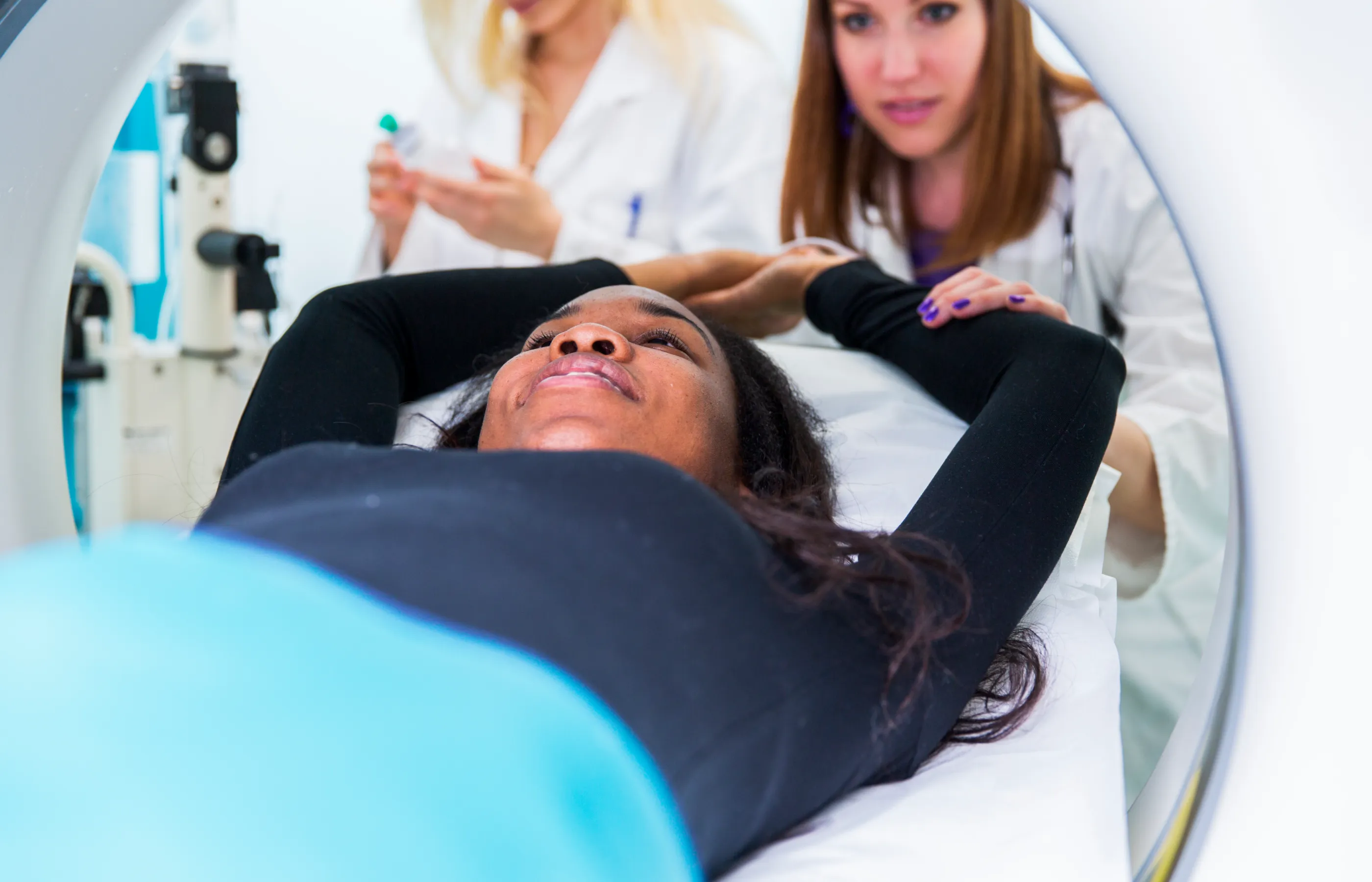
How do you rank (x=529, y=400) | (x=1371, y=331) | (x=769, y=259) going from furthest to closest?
(x=769, y=259), (x=529, y=400), (x=1371, y=331)

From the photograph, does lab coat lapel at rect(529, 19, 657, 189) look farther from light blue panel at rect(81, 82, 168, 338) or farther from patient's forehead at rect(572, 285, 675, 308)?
patient's forehead at rect(572, 285, 675, 308)

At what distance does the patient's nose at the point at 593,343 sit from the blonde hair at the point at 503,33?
3.53 feet

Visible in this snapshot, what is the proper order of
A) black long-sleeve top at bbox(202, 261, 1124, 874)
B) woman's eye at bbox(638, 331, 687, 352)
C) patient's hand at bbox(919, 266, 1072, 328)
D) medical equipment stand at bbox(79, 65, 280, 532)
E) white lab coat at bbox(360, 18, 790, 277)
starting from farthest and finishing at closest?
white lab coat at bbox(360, 18, 790, 277) < medical equipment stand at bbox(79, 65, 280, 532) < patient's hand at bbox(919, 266, 1072, 328) < woman's eye at bbox(638, 331, 687, 352) < black long-sleeve top at bbox(202, 261, 1124, 874)

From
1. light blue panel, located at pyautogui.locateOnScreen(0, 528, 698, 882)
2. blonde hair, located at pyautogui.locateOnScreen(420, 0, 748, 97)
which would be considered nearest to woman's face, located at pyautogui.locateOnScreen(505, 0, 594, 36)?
blonde hair, located at pyautogui.locateOnScreen(420, 0, 748, 97)

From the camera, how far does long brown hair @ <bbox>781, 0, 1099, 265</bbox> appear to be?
55.9 inches

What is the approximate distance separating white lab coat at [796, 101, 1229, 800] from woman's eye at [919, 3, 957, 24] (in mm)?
209

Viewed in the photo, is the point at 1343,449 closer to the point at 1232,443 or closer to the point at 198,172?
the point at 1232,443

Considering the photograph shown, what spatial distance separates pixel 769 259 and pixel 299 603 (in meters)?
0.96

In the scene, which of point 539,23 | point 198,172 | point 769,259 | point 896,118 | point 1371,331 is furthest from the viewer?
point 539,23

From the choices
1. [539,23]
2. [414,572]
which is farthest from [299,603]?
[539,23]

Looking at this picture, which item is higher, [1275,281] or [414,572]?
[1275,281]

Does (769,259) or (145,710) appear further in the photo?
(769,259)

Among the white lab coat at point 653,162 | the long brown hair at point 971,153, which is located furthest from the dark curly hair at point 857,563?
the white lab coat at point 653,162

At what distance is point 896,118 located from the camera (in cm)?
146
